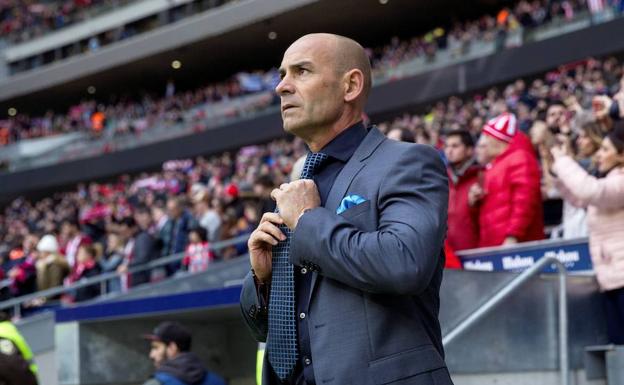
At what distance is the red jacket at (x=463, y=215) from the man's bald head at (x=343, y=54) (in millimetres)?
3855

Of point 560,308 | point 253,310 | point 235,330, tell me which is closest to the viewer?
point 253,310

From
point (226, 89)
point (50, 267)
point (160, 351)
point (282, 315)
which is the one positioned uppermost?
point (226, 89)

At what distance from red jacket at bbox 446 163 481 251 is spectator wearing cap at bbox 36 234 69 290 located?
6902mm

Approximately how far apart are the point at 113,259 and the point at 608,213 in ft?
24.6

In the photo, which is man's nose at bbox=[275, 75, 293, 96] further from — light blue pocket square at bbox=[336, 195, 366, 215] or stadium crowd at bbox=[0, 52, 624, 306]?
stadium crowd at bbox=[0, 52, 624, 306]

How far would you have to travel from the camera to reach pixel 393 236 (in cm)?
218

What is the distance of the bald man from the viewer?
220cm

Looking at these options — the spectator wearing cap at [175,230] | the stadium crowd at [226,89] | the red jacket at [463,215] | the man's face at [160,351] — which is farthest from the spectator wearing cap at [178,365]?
the stadium crowd at [226,89]

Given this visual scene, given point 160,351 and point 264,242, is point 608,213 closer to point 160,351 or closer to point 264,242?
point 160,351

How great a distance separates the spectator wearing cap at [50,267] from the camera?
39.5 feet

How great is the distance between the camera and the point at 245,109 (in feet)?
98.1

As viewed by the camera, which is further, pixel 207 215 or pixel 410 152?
pixel 207 215

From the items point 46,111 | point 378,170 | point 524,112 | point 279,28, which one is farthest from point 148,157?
point 378,170

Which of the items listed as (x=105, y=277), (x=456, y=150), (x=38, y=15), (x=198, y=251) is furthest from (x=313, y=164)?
(x=38, y=15)
